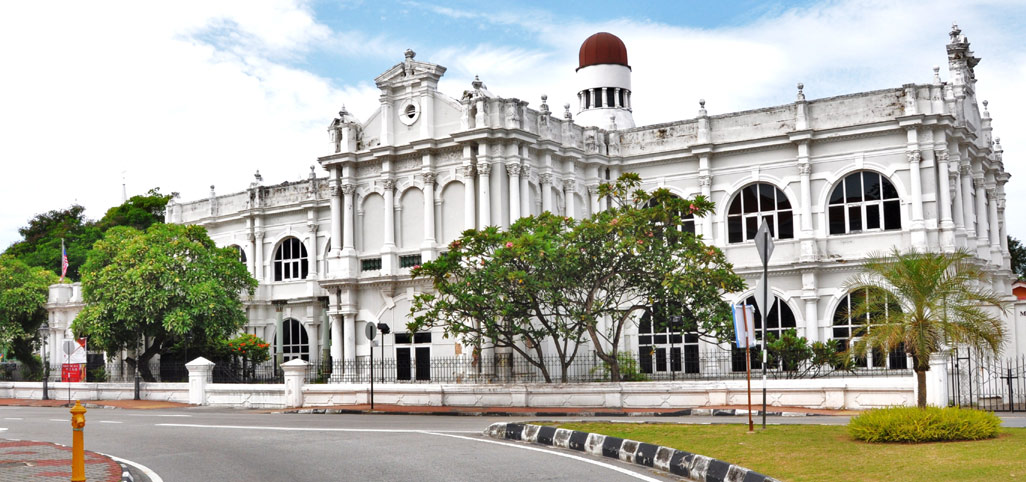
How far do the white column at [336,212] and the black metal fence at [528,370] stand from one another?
14.5 ft

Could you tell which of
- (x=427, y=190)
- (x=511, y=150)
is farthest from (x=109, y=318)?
(x=511, y=150)

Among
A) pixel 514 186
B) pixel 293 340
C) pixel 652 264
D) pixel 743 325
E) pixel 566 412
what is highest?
pixel 514 186

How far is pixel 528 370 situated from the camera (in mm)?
32094

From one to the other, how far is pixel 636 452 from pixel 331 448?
4.83 metres

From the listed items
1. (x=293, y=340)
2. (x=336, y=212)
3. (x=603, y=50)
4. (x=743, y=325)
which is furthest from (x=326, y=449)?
(x=603, y=50)

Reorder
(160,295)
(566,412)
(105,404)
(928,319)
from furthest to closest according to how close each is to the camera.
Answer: (160,295)
(105,404)
(566,412)
(928,319)

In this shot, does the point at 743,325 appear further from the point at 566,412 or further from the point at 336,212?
the point at 336,212

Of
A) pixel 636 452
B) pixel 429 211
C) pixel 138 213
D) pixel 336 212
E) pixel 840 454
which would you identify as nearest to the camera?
pixel 840 454

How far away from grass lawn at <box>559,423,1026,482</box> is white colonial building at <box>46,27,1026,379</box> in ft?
59.4

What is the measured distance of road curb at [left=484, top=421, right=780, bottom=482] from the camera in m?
11.6

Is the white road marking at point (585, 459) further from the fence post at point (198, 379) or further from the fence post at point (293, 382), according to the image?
the fence post at point (198, 379)

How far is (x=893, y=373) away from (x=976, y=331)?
14.5 meters

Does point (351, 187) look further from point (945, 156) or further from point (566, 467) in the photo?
point (566, 467)

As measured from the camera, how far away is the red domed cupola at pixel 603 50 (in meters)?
47.0
